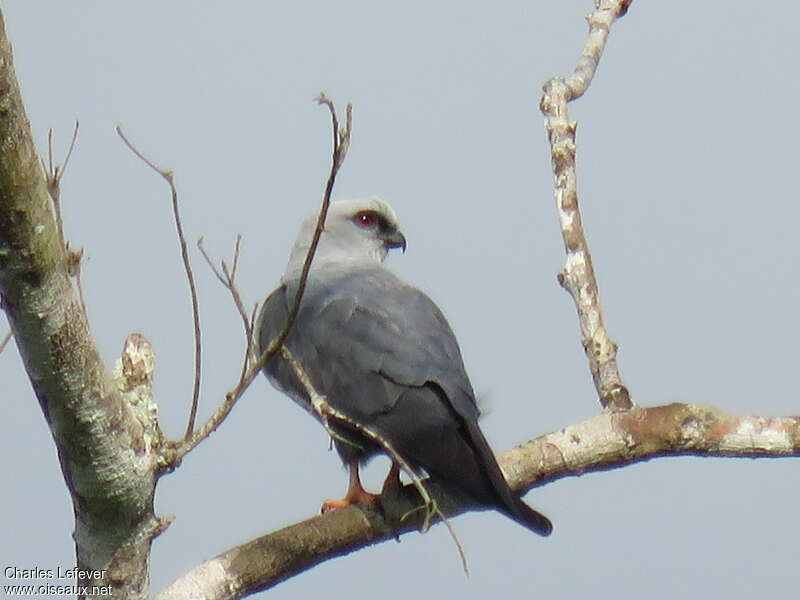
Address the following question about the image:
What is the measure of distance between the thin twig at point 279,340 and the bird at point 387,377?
69 cm

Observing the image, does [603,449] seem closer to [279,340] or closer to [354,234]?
[279,340]

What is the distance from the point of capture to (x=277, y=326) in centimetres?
511

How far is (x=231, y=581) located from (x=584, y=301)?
6.02ft

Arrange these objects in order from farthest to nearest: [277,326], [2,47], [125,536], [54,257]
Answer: [277,326]
[125,536]
[54,257]
[2,47]

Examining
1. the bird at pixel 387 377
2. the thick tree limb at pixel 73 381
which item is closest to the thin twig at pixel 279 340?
the thick tree limb at pixel 73 381

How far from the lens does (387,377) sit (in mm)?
4566

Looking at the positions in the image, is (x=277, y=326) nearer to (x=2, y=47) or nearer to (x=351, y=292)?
(x=351, y=292)

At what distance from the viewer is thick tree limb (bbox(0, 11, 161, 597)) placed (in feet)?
8.73

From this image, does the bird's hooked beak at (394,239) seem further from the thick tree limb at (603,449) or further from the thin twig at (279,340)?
the thin twig at (279,340)

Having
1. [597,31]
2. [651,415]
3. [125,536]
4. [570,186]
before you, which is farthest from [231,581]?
[597,31]

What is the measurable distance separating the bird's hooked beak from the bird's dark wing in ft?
4.41

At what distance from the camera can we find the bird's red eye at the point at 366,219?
653 centimetres

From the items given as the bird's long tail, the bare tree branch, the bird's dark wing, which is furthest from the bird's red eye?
the bird's long tail

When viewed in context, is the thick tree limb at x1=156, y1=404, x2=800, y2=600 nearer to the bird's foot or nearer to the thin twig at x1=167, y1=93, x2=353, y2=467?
the bird's foot
